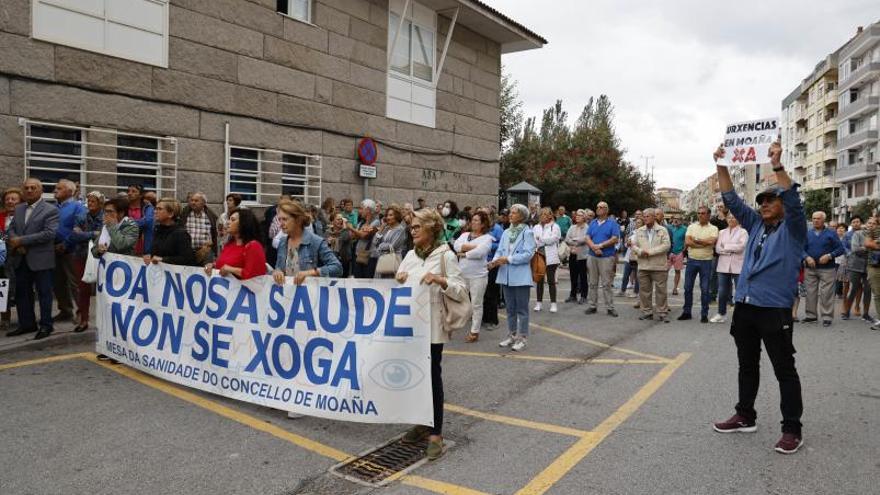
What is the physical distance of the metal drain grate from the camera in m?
3.92

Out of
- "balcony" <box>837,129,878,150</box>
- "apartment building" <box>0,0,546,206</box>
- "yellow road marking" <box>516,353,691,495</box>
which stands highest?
"balcony" <box>837,129,878,150</box>

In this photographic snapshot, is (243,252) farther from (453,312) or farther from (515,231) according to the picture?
(515,231)

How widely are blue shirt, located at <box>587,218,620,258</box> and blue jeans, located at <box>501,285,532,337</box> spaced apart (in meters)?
3.61

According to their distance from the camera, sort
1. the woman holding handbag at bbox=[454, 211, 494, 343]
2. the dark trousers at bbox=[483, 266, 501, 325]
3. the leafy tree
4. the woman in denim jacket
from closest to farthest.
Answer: the woman in denim jacket, the woman holding handbag at bbox=[454, 211, 494, 343], the dark trousers at bbox=[483, 266, 501, 325], the leafy tree

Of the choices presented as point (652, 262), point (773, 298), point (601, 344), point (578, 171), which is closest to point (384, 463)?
point (773, 298)

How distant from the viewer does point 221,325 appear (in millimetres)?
5434

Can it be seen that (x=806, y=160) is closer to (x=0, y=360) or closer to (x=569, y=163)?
(x=569, y=163)

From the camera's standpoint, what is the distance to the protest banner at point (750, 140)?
24.1 feet

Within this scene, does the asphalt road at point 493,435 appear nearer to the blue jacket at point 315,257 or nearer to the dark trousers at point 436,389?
the dark trousers at point 436,389

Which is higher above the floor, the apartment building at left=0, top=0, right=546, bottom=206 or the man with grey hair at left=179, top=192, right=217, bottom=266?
the apartment building at left=0, top=0, right=546, bottom=206

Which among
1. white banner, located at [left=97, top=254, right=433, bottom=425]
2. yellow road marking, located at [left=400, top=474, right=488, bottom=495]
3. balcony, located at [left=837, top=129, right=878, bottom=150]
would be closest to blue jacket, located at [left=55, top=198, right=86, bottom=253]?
white banner, located at [left=97, top=254, right=433, bottom=425]

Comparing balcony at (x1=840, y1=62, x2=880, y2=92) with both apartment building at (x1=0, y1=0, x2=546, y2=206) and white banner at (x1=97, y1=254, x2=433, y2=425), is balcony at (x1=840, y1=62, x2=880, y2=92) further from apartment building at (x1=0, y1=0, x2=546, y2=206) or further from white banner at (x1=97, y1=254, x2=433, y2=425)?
white banner at (x1=97, y1=254, x2=433, y2=425)

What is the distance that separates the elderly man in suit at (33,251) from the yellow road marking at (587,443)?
622cm

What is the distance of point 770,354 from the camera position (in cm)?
459
